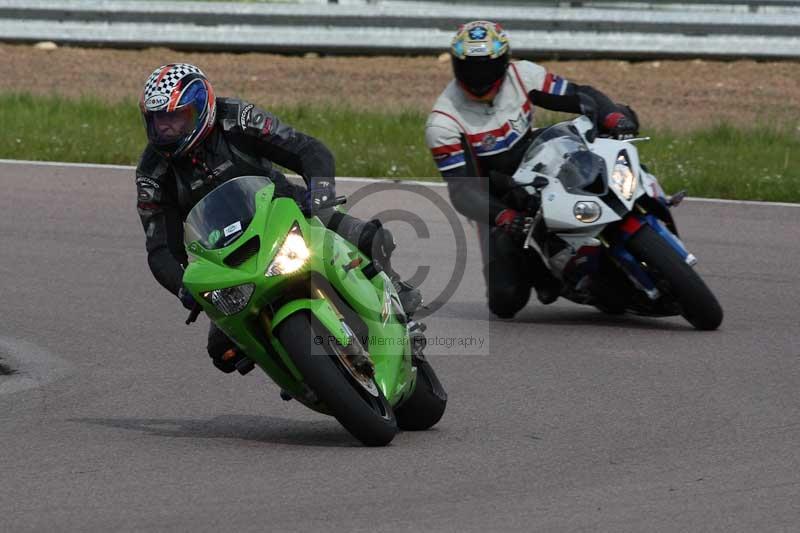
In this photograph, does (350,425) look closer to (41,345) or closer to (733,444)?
(733,444)

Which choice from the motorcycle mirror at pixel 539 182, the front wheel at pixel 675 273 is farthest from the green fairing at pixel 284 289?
the motorcycle mirror at pixel 539 182

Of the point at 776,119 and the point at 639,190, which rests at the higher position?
the point at 639,190

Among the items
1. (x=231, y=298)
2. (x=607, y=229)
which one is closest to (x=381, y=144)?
(x=607, y=229)

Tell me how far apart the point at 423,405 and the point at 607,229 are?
2.60 meters

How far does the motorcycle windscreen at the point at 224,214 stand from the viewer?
5.74 m

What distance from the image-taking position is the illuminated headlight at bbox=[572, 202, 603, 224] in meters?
8.59

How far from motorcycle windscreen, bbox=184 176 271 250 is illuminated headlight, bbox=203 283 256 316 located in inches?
6.6

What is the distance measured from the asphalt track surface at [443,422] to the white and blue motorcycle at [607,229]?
0.20 metres

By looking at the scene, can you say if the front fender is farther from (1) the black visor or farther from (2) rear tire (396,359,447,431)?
(1) the black visor

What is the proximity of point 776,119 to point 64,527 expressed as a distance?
12.6 metres

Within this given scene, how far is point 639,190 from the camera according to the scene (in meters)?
8.60

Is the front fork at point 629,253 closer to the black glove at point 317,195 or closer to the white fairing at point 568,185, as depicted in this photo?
the white fairing at point 568,185

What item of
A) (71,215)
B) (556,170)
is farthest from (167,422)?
(71,215)

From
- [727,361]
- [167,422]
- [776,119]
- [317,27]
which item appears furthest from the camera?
[317,27]
